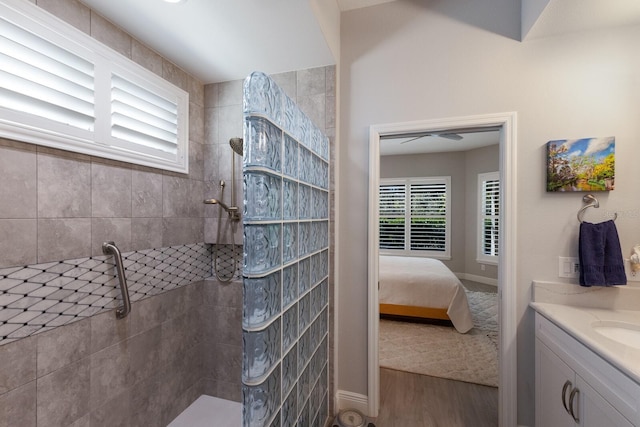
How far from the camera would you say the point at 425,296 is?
10.7 feet

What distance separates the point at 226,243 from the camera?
2.06 meters

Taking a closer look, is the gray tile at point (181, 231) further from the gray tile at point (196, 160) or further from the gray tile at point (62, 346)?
the gray tile at point (62, 346)

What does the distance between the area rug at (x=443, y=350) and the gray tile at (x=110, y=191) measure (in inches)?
100

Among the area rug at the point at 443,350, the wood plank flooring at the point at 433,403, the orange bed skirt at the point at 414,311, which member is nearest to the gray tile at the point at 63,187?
Answer: the wood plank flooring at the point at 433,403

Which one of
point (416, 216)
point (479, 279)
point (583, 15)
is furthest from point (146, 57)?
point (479, 279)

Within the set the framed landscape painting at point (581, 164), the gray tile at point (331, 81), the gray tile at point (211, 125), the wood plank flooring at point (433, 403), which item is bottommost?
the wood plank flooring at point (433, 403)

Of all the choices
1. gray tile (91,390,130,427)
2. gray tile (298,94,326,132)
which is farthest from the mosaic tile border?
gray tile (298,94,326,132)

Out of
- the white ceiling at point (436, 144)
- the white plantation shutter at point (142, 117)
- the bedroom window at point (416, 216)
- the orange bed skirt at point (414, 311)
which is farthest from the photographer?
the bedroom window at point (416, 216)

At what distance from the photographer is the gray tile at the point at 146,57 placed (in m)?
1.56

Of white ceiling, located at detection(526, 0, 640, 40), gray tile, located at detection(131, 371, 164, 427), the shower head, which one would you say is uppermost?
white ceiling, located at detection(526, 0, 640, 40)

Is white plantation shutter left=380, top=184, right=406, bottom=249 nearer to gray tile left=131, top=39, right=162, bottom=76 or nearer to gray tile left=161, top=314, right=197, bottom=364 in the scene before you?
gray tile left=161, top=314, right=197, bottom=364

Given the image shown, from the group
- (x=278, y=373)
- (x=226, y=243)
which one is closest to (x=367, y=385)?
(x=278, y=373)

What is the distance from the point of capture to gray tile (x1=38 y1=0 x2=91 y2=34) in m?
1.16

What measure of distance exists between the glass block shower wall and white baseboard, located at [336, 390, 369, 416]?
0.37 meters
